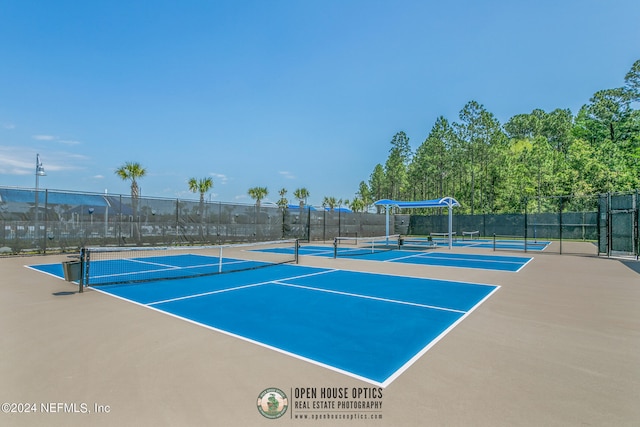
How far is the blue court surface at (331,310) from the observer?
3895 mm

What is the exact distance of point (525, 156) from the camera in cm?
4153

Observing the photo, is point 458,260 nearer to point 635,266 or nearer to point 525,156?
point 635,266

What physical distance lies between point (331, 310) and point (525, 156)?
146 ft

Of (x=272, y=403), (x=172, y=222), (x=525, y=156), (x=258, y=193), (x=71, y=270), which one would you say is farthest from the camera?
(x=258, y=193)

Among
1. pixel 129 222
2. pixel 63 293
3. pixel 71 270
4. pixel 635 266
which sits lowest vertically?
pixel 63 293

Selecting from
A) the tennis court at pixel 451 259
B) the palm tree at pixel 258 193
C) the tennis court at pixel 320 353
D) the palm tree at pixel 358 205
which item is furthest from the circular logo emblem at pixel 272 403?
the palm tree at pixel 358 205

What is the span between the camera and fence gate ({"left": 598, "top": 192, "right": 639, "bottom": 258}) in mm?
14445

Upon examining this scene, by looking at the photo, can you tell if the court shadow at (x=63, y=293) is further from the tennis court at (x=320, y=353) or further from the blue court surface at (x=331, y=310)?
the blue court surface at (x=331, y=310)

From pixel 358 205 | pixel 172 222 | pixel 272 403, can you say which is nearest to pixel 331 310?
pixel 272 403

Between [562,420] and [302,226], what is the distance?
22.4 m

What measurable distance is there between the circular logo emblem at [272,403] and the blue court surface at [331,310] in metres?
0.70

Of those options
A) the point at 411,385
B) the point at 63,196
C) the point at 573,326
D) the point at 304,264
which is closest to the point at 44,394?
the point at 411,385

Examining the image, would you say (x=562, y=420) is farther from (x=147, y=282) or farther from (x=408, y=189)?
(x=408, y=189)

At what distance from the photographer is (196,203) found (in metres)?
19.4
